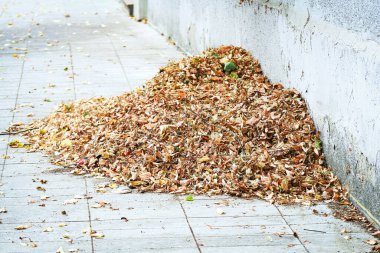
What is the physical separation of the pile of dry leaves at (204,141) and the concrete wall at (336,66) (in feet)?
0.76

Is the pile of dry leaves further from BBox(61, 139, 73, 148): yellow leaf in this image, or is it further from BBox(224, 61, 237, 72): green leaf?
BBox(224, 61, 237, 72): green leaf

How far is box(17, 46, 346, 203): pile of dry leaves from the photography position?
21.3ft

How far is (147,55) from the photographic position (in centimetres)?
1357

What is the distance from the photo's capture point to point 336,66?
6402 mm

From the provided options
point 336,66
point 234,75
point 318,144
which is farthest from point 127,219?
point 234,75

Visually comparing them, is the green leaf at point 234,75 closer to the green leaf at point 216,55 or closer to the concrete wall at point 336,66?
the concrete wall at point 336,66

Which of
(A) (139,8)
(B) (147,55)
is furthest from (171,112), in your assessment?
(A) (139,8)

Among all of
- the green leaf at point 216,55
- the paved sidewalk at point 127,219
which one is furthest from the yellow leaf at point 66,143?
the green leaf at point 216,55

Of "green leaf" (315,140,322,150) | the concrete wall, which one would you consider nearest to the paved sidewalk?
the concrete wall

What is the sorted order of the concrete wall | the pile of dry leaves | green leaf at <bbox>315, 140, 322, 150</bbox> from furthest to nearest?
1. green leaf at <bbox>315, 140, 322, 150</bbox>
2. the pile of dry leaves
3. the concrete wall

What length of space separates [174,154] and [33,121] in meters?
2.84

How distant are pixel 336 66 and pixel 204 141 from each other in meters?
1.58

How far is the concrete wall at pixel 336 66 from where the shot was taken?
225 inches

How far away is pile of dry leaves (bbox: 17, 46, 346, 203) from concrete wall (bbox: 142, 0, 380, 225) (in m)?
0.23
